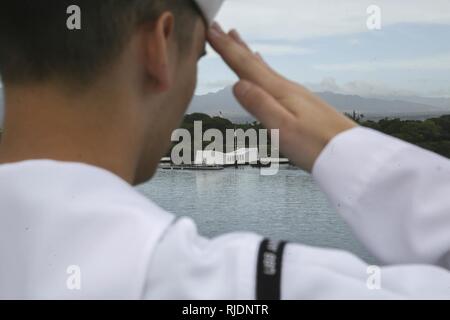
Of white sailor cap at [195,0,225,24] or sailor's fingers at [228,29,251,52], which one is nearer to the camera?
white sailor cap at [195,0,225,24]

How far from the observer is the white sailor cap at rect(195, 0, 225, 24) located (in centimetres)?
131

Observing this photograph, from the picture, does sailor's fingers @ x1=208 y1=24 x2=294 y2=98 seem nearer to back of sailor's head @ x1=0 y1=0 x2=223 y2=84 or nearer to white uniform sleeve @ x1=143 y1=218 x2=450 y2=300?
back of sailor's head @ x1=0 y1=0 x2=223 y2=84

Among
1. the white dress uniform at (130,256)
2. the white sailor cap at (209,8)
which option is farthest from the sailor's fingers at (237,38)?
the white dress uniform at (130,256)

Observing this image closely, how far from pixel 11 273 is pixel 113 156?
26cm

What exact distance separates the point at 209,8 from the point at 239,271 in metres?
0.58

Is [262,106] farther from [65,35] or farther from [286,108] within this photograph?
[65,35]

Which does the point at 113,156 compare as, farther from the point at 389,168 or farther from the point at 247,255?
the point at 389,168

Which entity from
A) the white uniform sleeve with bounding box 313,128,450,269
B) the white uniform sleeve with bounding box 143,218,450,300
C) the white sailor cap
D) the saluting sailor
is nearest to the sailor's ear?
the saluting sailor

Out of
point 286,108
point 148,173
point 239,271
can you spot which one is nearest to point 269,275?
point 239,271

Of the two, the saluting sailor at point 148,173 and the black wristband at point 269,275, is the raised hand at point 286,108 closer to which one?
the saluting sailor at point 148,173

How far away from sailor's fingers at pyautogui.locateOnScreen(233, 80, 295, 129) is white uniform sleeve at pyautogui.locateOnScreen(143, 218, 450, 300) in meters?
0.41

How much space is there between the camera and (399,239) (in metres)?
1.41

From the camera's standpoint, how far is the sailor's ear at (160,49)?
1.15m
